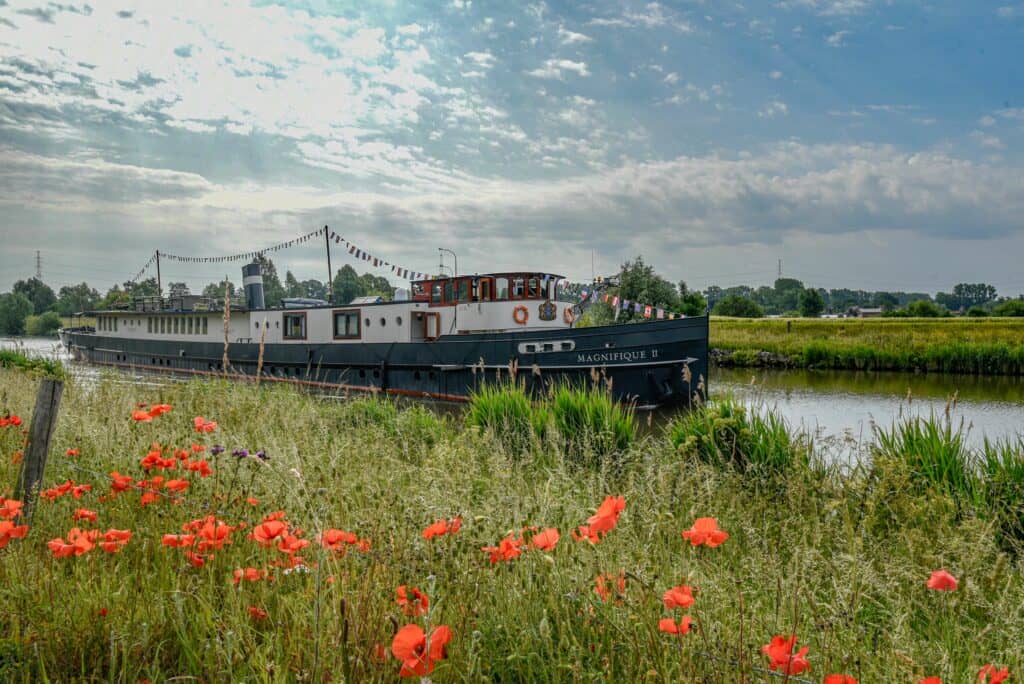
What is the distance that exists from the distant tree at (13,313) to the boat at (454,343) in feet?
254

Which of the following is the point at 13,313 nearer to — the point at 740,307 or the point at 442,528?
the point at 740,307

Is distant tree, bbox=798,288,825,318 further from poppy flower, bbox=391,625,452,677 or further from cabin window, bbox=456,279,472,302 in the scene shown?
poppy flower, bbox=391,625,452,677

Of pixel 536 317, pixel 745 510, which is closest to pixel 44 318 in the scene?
pixel 536 317

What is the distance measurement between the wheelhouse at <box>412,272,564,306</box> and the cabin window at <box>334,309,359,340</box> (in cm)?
345

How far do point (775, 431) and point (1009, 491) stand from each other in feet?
6.30

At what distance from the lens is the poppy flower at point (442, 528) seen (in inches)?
80.4

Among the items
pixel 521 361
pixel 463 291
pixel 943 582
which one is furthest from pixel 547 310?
pixel 943 582

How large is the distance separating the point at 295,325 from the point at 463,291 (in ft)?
24.4

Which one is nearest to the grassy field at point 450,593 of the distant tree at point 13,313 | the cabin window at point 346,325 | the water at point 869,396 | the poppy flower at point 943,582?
the poppy flower at point 943,582

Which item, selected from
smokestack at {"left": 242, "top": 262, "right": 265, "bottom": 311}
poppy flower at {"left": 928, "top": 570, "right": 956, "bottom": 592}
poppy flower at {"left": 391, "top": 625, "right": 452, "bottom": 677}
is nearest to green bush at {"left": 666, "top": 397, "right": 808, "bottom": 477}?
poppy flower at {"left": 928, "top": 570, "right": 956, "bottom": 592}

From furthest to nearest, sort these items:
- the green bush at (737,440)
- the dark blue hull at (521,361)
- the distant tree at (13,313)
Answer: the distant tree at (13,313) → the dark blue hull at (521,361) → the green bush at (737,440)

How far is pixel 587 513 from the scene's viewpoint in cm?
401

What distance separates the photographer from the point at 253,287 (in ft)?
87.3

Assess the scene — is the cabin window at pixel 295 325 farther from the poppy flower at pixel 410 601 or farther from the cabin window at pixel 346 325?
the poppy flower at pixel 410 601
